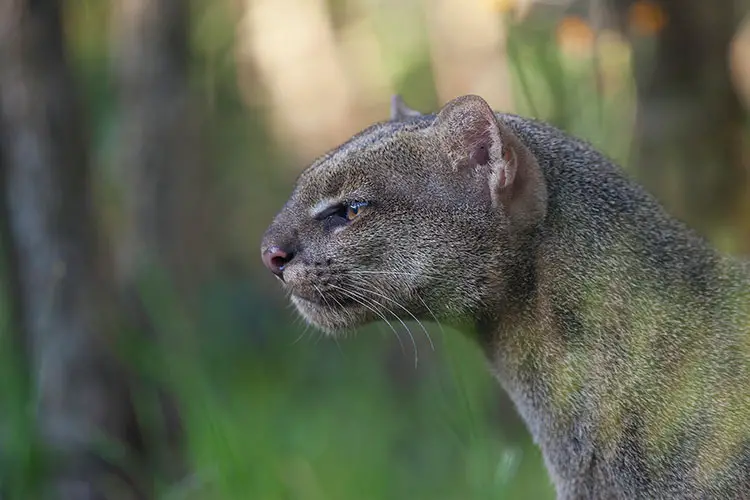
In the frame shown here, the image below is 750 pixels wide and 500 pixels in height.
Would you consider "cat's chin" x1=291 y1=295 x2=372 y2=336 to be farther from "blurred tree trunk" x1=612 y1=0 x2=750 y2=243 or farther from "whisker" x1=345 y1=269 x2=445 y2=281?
"blurred tree trunk" x1=612 y1=0 x2=750 y2=243

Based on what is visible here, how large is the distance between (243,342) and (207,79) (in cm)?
242

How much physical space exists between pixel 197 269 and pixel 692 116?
4.87 m

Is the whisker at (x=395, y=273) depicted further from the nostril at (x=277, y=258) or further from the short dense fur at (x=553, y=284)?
the nostril at (x=277, y=258)

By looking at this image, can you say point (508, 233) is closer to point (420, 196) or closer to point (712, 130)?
point (420, 196)

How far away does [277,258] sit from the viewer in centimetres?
300

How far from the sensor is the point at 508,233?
114 inches

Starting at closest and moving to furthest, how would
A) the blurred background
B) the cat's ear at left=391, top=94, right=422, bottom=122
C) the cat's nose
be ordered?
1. the cat's nose
2. the cat's ear at left=391, top=94, right=422, bottom=122
3. the blurred background

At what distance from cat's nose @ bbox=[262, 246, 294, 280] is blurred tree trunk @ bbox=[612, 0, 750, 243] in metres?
2.30

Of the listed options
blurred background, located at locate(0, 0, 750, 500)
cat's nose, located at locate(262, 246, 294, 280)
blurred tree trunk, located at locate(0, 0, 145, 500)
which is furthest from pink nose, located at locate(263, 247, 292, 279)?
blurred tree trunk, located at locate(0, 0, 145, 500)

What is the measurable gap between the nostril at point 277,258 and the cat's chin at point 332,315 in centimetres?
10

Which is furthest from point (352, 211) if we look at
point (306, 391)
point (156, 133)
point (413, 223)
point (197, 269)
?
point (197, 269)

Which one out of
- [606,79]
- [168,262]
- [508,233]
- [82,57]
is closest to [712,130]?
[606,79]

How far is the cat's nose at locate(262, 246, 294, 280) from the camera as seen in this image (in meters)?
2.99

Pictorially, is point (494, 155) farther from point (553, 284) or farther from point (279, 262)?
point (279, 262)
